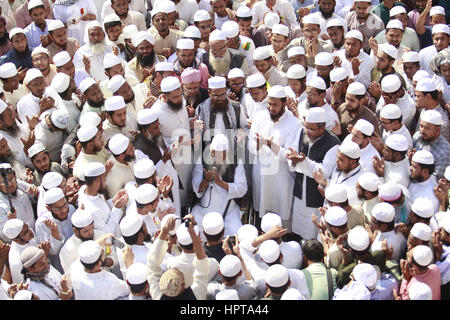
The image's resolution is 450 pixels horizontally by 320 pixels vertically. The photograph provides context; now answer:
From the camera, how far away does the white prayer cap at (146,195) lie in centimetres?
545

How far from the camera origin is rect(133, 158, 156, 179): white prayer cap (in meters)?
5.77

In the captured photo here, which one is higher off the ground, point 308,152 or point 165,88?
point 165,88

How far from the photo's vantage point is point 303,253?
520 cm

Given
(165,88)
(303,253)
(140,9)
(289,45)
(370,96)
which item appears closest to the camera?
(303,253)

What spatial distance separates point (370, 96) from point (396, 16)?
1.69m

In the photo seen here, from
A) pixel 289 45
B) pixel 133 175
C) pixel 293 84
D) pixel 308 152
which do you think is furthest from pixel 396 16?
pixel 133 175

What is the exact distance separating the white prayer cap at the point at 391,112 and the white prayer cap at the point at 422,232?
1.61 m

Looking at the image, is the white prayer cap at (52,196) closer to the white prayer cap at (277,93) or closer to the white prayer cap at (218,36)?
the white prayer cap at (277,93)

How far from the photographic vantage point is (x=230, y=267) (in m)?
4.61

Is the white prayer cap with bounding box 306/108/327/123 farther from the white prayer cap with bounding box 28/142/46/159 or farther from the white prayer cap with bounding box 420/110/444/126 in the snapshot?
the white prayer cap with bounding box 28/142/46/159

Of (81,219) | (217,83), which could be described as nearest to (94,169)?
(81,219)

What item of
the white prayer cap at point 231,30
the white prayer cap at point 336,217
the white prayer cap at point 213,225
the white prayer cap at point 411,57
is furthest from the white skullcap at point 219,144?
the white prayer cap at point 411,57
